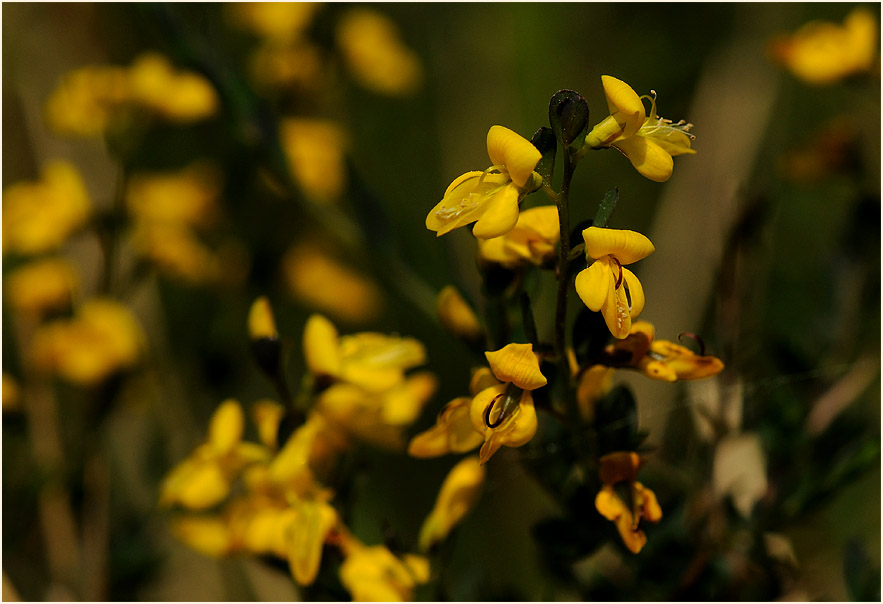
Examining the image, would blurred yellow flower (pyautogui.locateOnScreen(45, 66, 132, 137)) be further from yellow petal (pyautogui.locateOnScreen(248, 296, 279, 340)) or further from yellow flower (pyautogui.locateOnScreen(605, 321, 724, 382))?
yellow flower (pyautogui.locateOnScreen(605, 321, 724, 382))

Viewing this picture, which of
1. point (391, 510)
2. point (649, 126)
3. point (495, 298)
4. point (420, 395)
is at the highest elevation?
point (649, 126)

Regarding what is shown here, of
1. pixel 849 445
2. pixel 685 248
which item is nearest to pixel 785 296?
pixel 685 248

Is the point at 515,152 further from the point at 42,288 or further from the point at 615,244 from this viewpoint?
the point at 42,288

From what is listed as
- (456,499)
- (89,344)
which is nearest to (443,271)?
(456,499)

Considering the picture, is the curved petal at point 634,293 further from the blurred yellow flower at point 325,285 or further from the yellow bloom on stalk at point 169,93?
the blurred yellow flower at point 325,285

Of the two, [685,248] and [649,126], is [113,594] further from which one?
[685,248]
